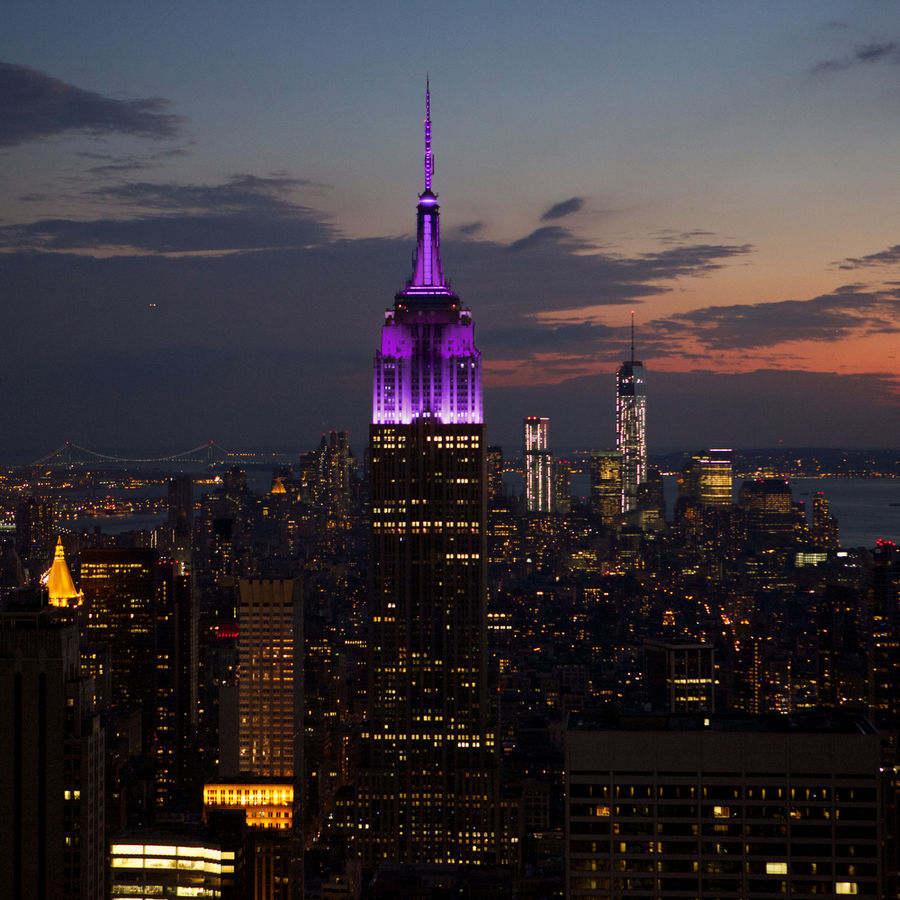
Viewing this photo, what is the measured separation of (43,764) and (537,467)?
10274 cm

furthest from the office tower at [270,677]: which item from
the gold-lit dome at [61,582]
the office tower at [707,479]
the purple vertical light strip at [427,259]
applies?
Answer: the office tower at [707,479]

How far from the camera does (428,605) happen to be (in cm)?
6103

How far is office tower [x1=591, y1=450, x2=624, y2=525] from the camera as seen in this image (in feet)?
431

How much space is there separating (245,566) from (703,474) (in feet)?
141

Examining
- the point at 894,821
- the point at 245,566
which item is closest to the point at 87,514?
the point at 245,566

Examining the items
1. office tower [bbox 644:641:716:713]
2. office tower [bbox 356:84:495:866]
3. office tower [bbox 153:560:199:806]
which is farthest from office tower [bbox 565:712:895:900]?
office tower [bbox 356:84:495:866]

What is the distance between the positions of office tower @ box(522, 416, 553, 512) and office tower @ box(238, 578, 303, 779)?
48.9 metres

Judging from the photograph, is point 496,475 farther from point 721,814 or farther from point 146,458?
point 721,814

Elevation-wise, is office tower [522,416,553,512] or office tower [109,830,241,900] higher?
office tower [522,416,553,512]

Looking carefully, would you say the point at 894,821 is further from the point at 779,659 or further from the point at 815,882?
the point at 779,659

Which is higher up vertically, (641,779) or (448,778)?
(641,779)

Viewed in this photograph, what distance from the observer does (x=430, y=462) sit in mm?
61781

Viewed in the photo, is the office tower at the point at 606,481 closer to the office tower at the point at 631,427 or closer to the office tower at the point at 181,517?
the office tower at the point at 631,427

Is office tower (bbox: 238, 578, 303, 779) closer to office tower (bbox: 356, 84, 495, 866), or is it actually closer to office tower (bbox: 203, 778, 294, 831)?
office tower (bbox: 356, 84, 495, 866)
